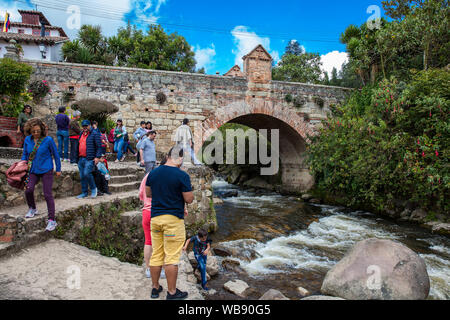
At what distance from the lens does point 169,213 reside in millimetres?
2756

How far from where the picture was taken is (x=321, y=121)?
1383 cm

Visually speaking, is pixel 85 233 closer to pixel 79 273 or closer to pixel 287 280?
pixel 79 273

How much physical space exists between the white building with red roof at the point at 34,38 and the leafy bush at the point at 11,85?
12.3m

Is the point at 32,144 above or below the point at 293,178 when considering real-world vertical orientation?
above

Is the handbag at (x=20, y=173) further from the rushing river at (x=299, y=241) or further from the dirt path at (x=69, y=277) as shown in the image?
the rushing river at (x=299, y=241)

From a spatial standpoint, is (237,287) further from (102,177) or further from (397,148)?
(397,148)

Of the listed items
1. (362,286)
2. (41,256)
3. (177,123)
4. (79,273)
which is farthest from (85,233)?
(177,123)

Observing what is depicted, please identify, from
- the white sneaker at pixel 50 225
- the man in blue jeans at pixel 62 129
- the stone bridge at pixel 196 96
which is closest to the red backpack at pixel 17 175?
the white sneaker at pixel 50 225

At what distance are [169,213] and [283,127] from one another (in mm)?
12329

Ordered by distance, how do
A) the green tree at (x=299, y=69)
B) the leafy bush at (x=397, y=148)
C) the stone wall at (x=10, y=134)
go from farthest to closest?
the green tree at (x=299, y=69)
the leafy bush at (x=397, y=148)
the stone wall at (x=10, y=134)

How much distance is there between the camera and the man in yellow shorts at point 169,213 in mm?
2754
